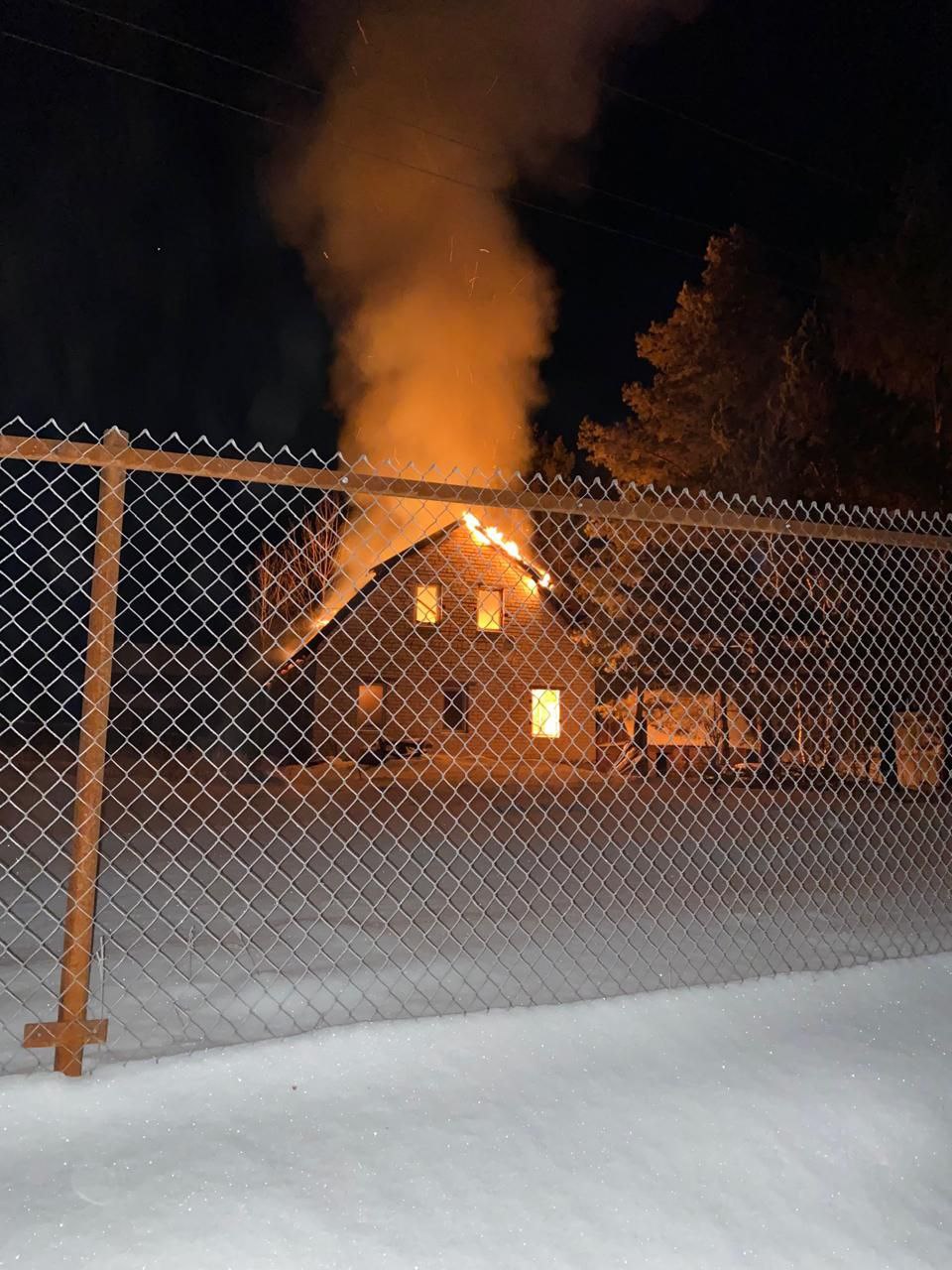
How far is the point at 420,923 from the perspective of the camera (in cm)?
511

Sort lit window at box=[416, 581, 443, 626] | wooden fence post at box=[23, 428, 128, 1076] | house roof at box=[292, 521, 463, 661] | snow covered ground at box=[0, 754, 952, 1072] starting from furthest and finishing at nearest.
→ 1. lit window at box=[416, 581, 443, 626]
2. house roof at box=[292, 521, 463, 661]
3. snow covered ground at box=[0, 754, 952, 1072]
4. wooden fence post at box=[23, 428, 128, 1076]

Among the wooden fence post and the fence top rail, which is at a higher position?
the fence top rail

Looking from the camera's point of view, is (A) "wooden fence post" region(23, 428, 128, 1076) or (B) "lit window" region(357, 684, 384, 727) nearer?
(A) "wooden fence post" region(23, 428, 128, 1076)

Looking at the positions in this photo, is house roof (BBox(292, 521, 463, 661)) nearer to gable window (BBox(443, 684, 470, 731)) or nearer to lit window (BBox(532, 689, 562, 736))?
gable window (BBox(443, 684, 470, 731))

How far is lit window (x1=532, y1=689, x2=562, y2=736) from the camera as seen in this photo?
77.6 feet

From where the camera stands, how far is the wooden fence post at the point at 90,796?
273cm

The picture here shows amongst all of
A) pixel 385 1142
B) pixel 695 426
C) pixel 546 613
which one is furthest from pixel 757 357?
pixel 385 1142

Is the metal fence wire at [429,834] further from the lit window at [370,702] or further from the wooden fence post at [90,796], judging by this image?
the lit window at [370,702]

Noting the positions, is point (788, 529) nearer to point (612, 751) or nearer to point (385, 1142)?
point (385, 1142)

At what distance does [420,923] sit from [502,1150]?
8.37 feet

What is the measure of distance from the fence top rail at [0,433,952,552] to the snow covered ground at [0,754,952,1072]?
38.4 inches

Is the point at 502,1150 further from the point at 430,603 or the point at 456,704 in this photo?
the point at 456,704

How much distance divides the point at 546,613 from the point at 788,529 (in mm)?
20010

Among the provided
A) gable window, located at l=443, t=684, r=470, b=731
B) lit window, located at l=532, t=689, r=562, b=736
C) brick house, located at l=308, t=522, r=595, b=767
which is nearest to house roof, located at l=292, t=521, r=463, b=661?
brick house, located at l=308, t=522, r=595, b=767
